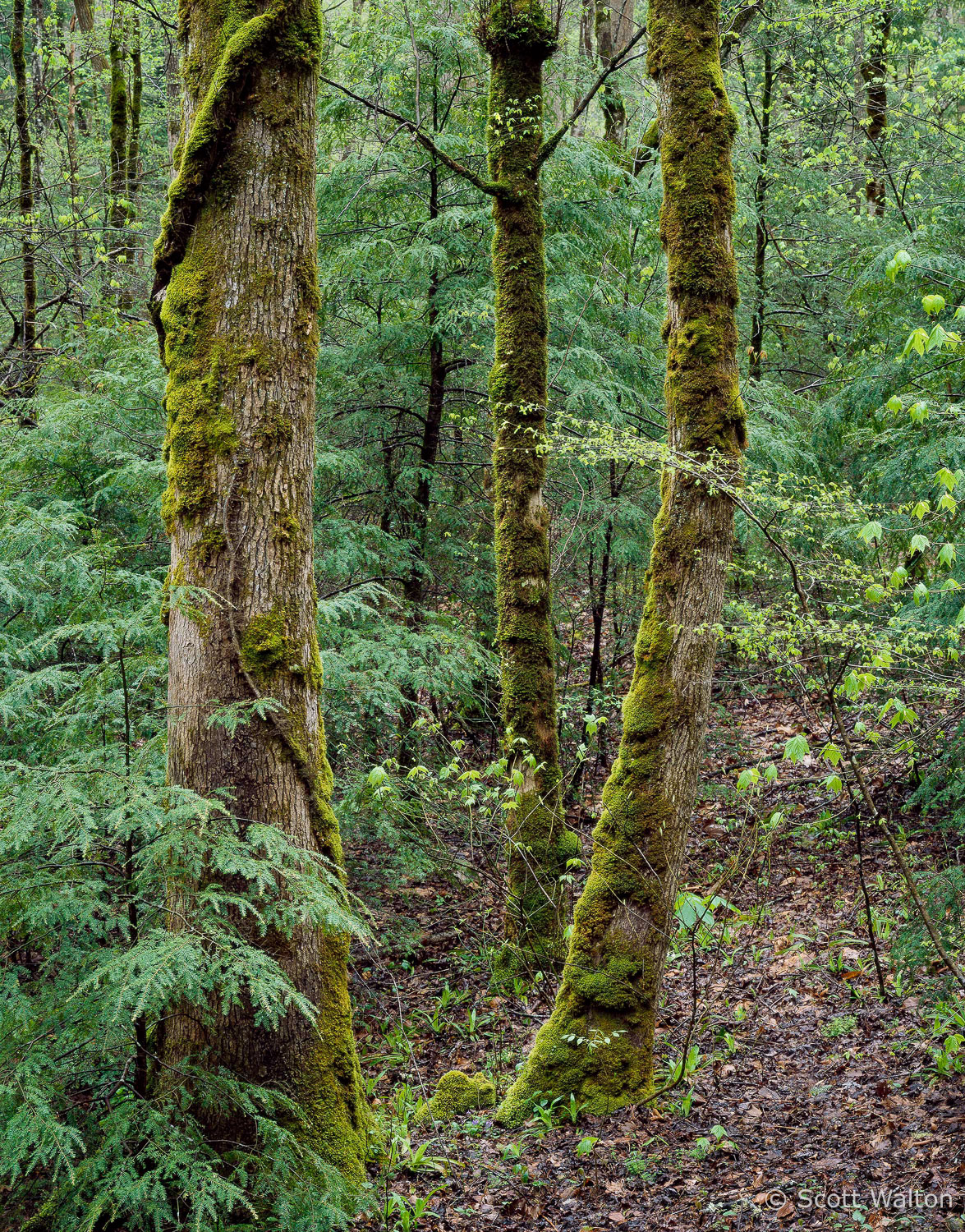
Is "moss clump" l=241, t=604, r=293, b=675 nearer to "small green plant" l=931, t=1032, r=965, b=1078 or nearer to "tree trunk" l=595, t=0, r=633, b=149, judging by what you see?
"small green plant" l=931, t=1032, r=965, b=1078

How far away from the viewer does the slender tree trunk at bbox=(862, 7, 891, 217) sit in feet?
34.5

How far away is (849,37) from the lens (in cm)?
1120

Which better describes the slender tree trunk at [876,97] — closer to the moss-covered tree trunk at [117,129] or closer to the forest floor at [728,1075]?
the forest floor at [728,1075]

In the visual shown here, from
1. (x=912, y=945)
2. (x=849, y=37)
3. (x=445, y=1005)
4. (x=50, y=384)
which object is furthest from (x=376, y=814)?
(x=849, y=37)

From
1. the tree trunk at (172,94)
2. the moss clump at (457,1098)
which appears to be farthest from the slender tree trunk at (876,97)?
the moss clump at (457,1098)

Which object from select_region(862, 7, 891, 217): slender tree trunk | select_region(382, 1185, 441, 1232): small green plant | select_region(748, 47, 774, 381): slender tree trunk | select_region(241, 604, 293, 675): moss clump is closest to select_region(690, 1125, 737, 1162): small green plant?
select_region(382, 1185, 441, 1232): small green plant

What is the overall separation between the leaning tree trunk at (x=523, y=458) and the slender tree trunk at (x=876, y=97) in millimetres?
5286

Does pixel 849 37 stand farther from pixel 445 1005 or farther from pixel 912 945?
pixel 445 1005

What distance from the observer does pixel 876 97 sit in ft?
42.0

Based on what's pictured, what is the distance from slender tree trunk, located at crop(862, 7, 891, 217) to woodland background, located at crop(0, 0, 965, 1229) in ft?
Answer: 0.53

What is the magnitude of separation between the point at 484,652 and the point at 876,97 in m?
11.2

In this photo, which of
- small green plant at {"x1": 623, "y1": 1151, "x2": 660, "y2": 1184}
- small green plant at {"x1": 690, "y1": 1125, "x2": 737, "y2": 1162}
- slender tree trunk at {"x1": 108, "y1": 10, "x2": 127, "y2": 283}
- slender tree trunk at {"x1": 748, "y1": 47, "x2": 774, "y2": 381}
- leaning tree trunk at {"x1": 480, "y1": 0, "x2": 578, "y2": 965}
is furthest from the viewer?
slender tree trunk at {"x1": 748, "y1": 47, "x2": 774, "y2": 381}

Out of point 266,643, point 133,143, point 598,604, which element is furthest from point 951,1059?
point 133,143

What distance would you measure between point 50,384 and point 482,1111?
6725mm
